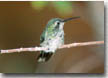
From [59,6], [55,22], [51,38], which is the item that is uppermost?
[59,6]

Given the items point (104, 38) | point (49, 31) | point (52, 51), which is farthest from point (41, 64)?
point (104, 38)

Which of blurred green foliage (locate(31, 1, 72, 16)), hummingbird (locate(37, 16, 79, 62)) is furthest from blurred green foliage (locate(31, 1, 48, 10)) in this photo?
hummingbird (locate(37, 16, 79, 62))

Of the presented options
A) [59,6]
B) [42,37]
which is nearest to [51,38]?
[42,37]

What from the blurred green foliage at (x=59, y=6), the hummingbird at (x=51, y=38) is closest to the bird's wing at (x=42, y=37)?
the hummingbird at (x=51, y=38)

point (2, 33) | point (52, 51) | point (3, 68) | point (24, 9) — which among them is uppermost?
point (24, 9)

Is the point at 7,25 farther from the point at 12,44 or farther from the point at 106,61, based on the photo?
the point at 106,61

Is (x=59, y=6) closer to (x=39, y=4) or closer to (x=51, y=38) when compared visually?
(x=39, y=4)

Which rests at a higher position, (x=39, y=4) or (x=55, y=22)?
(x=39, y=4)
